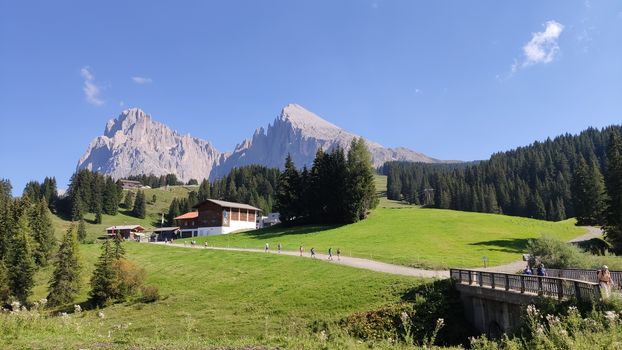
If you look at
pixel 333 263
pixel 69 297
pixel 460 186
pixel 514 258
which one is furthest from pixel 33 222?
pixel 460 186

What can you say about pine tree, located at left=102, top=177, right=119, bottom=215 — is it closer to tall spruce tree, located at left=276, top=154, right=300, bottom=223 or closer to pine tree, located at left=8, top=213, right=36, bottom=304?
tall spruce tree, located at left=276, top=154, right=300, bottom=223

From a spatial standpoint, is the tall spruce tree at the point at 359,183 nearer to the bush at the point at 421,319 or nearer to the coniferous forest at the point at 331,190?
the coniferous forest at the point at 331,190

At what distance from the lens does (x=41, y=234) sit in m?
77.0

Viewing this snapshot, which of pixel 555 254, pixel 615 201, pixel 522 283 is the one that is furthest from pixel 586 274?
pixel 615 201

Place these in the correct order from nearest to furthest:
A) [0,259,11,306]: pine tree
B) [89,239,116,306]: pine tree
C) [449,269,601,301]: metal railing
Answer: [449,269,601,301]: metal railing → [89,239,116,306]: pine tree → [0,259,11,306]: pine tree

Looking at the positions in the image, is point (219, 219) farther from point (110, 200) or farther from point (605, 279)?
point (110, 200)

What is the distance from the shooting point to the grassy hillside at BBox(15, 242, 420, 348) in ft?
87.5

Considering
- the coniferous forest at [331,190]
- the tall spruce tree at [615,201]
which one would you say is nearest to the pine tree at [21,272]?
the coniferous forest at [331,190]

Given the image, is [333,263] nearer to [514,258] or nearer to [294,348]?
[514,258]

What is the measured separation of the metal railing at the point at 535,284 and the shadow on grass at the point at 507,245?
113ft

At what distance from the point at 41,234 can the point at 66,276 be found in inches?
1444

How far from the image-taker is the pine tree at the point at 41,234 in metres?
69.8

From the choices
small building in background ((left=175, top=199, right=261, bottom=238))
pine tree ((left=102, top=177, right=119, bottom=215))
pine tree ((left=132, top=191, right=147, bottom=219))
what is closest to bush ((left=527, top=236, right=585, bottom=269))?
small building in background ((left=175, top=199, right=261, bottom=238))

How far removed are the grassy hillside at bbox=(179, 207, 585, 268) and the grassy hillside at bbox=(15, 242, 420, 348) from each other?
1059 centimetres
